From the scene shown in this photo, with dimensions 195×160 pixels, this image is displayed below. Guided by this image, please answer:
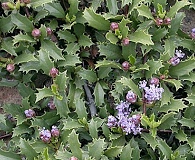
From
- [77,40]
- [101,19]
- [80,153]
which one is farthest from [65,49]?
[80,153]

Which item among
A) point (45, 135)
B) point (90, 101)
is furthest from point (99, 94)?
point (45, 135)

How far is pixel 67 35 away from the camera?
258 centimetres

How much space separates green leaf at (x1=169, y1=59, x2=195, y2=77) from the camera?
240 cm

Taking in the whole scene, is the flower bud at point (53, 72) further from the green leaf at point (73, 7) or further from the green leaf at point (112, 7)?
the green leaf at point (112, 7)

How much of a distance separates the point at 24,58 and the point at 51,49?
0.55 feet

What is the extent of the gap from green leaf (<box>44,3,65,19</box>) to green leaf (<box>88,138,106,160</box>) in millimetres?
837

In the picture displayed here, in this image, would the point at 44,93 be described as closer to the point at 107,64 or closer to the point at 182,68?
the point at 107,64

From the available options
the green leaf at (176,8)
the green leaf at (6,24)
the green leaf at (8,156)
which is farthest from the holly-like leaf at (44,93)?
the green leaf at (176,8)

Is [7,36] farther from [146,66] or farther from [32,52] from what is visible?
[146,66]

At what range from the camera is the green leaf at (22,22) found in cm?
245

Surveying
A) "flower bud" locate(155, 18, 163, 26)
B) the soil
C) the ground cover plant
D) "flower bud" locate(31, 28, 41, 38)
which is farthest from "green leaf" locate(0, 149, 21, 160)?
"flower bud" locate(155, 18, 163, 26)

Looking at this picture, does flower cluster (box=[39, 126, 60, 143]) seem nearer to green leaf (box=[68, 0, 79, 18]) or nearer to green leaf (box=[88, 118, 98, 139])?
green leaf (box=[88, 118, 98, 139])

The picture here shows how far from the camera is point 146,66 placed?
7.77 feet

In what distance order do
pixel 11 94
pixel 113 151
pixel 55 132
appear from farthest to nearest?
1. pixel 11 94
2. pixel 55 132
3. pixel 113 151
